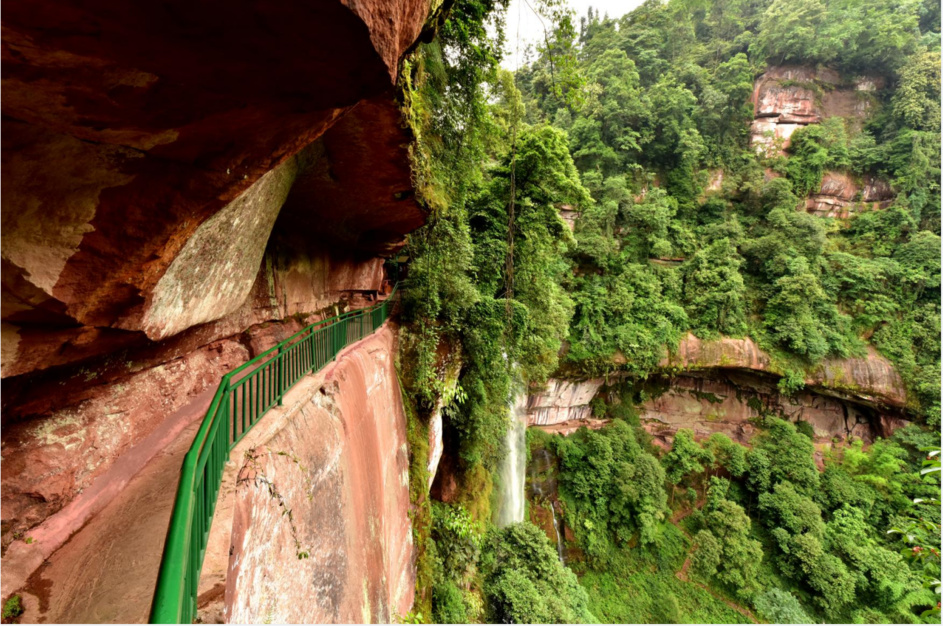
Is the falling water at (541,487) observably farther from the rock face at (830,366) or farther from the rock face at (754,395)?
the rock face at (830,366)

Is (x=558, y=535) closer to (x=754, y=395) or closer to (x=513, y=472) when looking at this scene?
(x=513, y=472)

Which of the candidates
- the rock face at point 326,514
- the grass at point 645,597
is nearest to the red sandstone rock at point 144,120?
the rock face at point 326,514

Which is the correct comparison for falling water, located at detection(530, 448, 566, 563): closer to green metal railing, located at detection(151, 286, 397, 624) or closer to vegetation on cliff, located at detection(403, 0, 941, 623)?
vegetation on cliff, located at detection(403, 0, 941, 623)

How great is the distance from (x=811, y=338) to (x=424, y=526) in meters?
19.8

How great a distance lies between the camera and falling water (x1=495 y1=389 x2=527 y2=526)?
12445 mm

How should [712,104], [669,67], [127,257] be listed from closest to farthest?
[127,257] < [712,104] < [669,67]

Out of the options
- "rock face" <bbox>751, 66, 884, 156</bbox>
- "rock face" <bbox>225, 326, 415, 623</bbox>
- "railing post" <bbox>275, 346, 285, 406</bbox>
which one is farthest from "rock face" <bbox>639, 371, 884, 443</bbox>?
"railing post" <bbox>275, 346, 285, 406</bbox>

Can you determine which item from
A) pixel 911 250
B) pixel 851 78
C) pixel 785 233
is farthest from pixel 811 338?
pixel 851 78

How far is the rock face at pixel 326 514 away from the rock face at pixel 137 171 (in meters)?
1.35

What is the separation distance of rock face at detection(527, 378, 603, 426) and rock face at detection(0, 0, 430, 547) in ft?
53.1

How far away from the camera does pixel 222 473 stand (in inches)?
86.4

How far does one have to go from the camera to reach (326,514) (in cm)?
315

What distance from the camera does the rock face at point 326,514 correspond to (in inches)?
86.8

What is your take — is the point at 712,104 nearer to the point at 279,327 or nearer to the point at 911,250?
the point at 911,250
